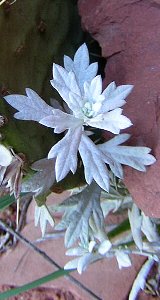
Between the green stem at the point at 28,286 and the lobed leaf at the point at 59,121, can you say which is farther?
the green stem at the point at 28,286

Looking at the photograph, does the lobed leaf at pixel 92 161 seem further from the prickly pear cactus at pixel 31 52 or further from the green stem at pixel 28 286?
the green stem at pixel 28 286

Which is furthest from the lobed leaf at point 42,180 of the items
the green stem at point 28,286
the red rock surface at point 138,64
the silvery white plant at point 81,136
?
the green stem at point 28,286

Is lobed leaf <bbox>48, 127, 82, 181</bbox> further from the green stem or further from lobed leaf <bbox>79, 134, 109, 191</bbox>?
the green stem

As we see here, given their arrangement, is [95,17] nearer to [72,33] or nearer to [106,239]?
[72,33]

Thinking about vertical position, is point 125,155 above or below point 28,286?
above

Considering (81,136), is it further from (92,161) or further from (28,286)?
(28,286)

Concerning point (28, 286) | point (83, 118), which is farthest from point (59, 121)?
→ point (28, 286)
